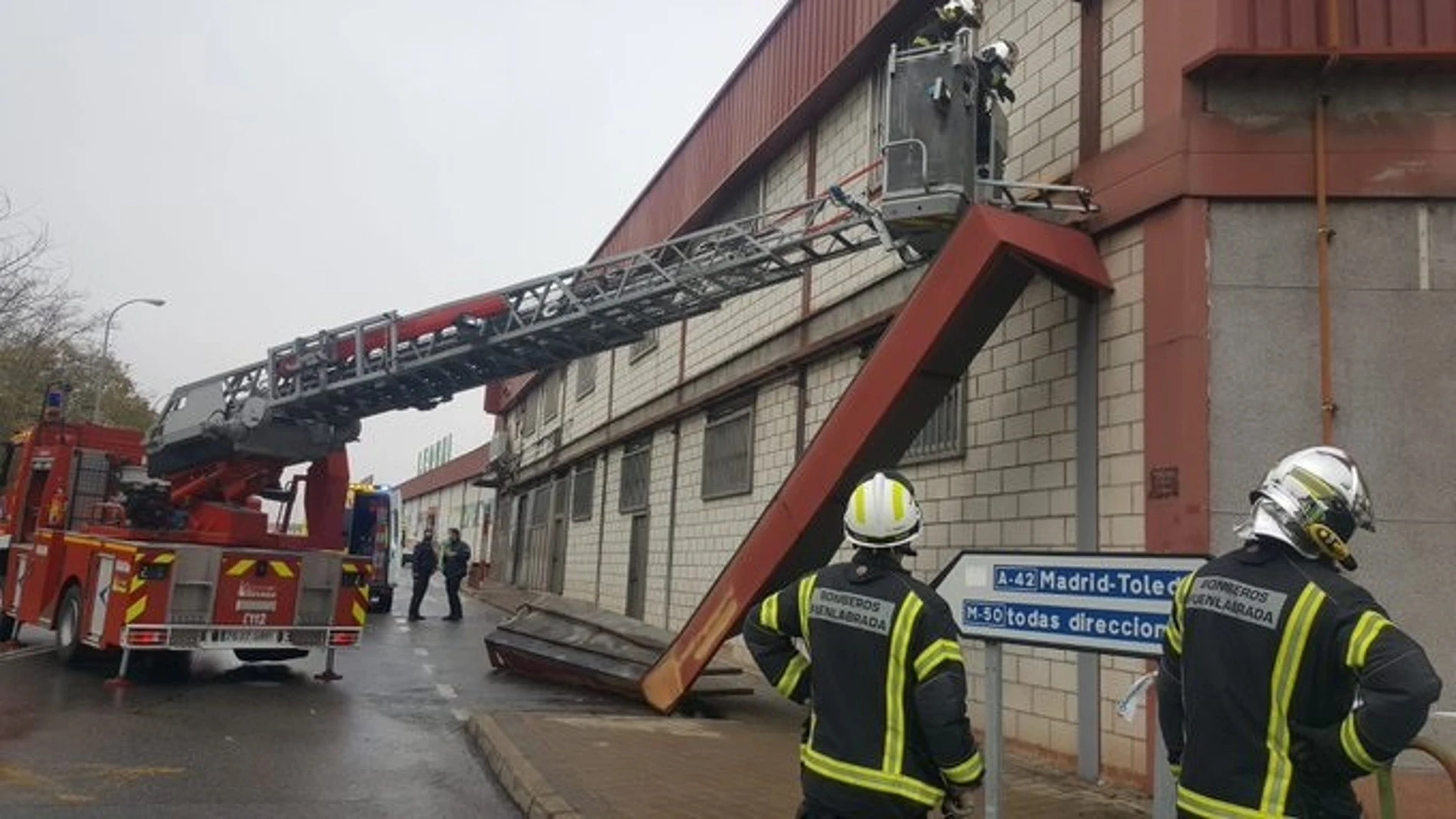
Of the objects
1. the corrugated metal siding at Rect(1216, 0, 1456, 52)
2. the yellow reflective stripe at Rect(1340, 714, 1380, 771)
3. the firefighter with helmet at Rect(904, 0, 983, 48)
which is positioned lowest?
the yellow reflective stripe at Rect(1340, 714, 1380, 771)

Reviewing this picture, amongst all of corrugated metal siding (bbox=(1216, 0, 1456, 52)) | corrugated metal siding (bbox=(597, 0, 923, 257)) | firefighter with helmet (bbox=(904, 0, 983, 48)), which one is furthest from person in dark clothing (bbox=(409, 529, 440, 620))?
corrugated metal siding (bbox=(1216, 0, 1456, 52))

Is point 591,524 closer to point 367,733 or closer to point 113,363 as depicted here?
point 367,733

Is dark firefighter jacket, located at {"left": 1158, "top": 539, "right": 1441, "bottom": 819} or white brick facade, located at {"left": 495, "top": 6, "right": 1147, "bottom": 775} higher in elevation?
white brick facade, located at {"left": 495, "top": 6, "right": 1147, "bottom": 775}

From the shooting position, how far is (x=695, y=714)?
10.3 m

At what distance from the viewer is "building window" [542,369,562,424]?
30.6 meters

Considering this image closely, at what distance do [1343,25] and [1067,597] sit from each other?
15.7 feet

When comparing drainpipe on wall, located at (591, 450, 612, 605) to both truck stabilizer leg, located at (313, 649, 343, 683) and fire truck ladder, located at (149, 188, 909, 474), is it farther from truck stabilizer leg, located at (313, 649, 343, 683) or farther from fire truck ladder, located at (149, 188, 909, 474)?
fire truck ladder, located at (149, 188, 909, 474)

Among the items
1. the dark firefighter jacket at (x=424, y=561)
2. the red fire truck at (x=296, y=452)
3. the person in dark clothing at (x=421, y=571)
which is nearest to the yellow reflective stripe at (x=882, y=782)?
the red fire truck at (x=296, y=452)

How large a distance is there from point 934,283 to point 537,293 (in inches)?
184

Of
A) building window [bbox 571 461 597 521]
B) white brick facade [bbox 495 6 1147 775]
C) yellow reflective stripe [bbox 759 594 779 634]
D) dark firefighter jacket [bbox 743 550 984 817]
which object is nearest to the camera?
dark firefighter jacket [bbox 743 550 984 817]

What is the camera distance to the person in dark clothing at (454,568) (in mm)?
22156

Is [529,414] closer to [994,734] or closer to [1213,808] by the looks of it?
[994,734]

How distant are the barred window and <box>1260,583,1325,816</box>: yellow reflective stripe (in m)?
31.8

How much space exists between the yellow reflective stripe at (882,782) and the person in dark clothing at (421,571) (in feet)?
64.8
